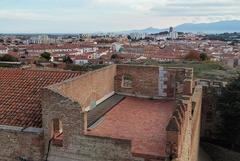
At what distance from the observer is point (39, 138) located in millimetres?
10242

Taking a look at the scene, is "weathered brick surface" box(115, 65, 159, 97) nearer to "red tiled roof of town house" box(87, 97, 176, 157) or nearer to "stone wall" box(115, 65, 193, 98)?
"stone wall" box(115, 65, 193, 98)

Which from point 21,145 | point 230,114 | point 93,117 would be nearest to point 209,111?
point 230,114

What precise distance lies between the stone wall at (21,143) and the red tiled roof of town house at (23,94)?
65 cm

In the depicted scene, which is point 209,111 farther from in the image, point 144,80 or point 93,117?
point 93,117

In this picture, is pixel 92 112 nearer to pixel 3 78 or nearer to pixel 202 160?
pixel 3 78

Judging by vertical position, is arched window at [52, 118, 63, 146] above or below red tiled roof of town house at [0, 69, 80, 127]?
below

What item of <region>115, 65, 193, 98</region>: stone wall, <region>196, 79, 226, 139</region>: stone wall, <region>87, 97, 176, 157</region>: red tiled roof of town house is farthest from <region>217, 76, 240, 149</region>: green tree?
<region>87, 97, 176, 157</region>: red tiled roof of town house

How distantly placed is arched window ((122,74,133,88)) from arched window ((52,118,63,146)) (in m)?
6.79

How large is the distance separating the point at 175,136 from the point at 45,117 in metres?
3.72

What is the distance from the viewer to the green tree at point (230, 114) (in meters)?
24.7

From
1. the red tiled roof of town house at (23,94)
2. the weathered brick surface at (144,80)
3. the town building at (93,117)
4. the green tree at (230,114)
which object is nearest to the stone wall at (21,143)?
the town building at (93,117)

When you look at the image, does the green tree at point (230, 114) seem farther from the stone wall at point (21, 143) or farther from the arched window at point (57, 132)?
the stone wall at point (21, 143)

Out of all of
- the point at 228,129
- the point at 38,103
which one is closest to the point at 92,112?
the point at 38,103

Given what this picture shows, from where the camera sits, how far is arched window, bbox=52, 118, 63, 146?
33.4 feet
